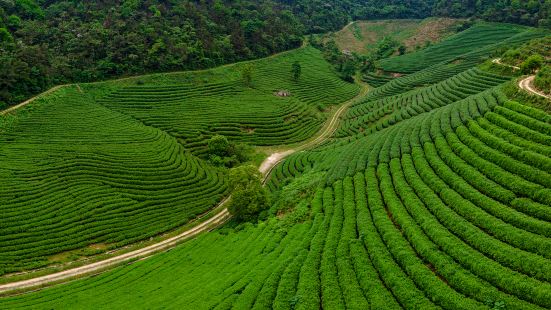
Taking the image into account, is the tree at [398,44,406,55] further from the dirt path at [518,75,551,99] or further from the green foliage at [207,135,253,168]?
the dirt path at [518,75,551,99]

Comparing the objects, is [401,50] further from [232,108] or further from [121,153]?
[121,153]

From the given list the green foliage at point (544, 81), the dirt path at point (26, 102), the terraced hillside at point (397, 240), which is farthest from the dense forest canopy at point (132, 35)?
the green foliage at point (544, 81)

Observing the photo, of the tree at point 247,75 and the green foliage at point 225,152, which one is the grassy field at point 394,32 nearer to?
the tree at point 247,75

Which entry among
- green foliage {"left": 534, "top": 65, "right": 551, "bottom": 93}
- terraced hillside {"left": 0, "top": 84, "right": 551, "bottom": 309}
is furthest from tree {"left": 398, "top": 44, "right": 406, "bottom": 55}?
green foliage {"left": 534, "top": 65, "right": 551, "bottom": 93}

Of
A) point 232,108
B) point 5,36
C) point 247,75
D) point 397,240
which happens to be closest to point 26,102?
point 5,36

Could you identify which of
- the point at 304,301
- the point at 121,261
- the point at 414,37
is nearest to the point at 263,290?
the point at 304,301

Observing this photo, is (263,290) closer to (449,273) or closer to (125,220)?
(449,273)
